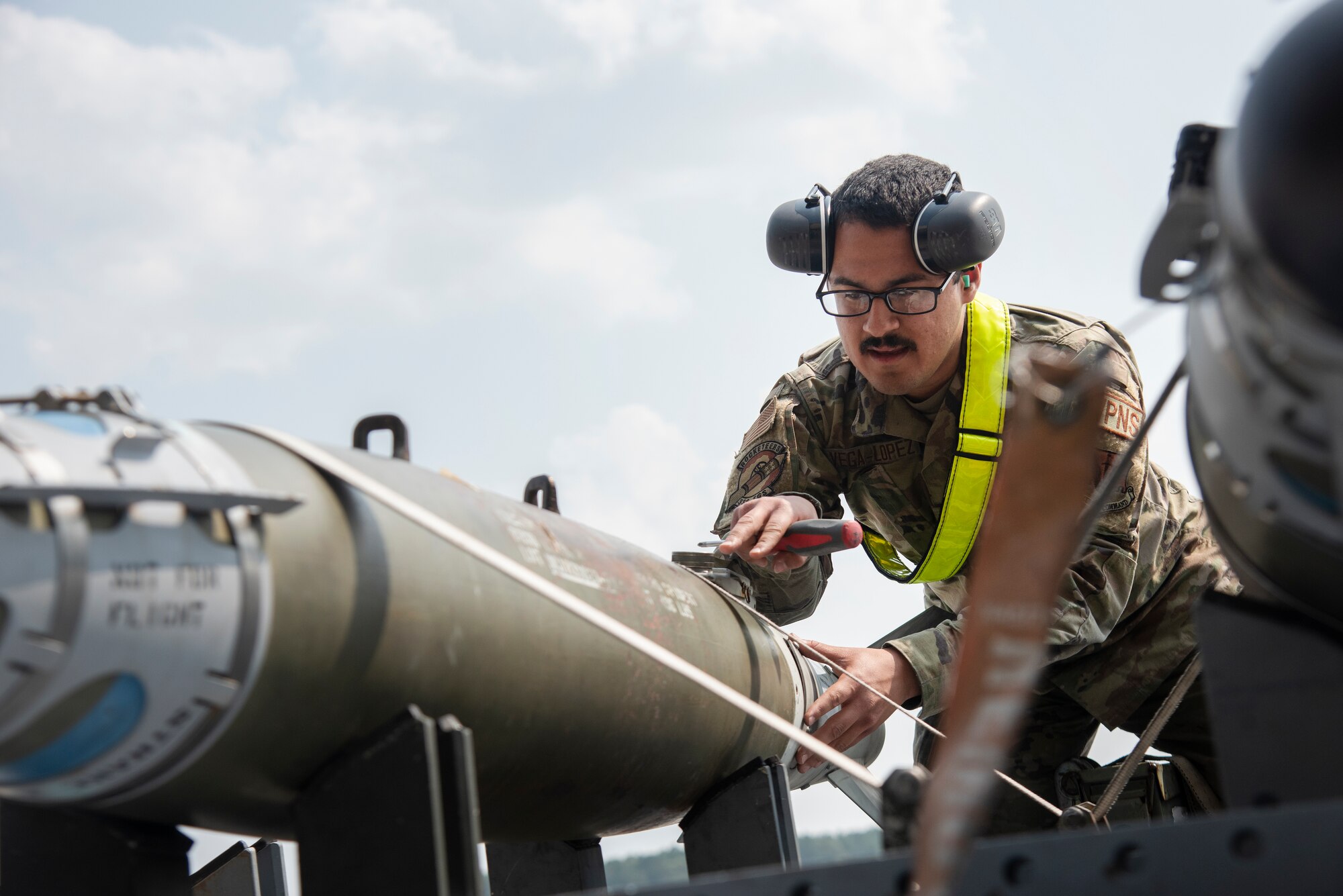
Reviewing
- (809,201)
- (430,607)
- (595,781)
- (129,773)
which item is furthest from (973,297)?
(129,773)

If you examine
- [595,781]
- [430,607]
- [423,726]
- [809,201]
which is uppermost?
[809,201]

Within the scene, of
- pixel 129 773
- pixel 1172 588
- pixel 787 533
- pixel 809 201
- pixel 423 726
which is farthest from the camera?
pixel 1172 588

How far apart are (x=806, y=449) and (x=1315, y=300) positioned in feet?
7.83

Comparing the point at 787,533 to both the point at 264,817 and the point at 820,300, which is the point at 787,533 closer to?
the point at 820,300

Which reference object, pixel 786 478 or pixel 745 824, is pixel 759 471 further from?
pixel 745 824

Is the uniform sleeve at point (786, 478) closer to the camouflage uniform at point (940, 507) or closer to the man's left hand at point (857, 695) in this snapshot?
the camouflage uniform at point (940, 507)


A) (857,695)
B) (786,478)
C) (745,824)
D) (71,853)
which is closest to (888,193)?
(786,478)

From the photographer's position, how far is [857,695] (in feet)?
8.26

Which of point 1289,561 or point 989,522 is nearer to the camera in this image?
point 989,522

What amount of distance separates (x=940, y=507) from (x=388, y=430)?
1990 millimetres

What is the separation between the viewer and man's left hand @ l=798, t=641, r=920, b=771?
246cm

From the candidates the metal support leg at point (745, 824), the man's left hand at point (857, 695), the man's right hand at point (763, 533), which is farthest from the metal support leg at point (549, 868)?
the man's right hand at point (763, 533)

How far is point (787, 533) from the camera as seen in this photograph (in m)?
2.52

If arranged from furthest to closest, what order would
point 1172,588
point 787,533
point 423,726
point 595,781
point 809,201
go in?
point 1172,588
point 809,201
point 787,533
point 595,781
point 423,726
